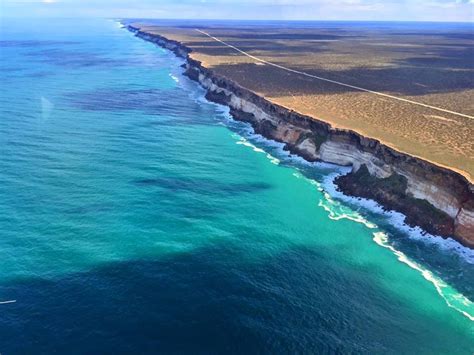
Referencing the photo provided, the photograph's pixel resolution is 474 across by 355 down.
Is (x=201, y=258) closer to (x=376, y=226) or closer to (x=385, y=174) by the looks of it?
(x=376, y=226)

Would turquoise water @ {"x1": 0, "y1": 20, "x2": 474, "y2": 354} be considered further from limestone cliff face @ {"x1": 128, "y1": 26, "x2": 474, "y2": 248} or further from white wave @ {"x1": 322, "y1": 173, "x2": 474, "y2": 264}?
limestone cliff face @ {"x1": 128, "y1": 26, "x2": 474, "y2": 248}

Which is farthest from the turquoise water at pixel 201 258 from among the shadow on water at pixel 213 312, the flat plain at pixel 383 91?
the flat plain at pixel 383 91

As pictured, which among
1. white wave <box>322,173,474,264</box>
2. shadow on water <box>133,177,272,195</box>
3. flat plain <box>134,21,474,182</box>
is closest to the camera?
white wave <box>322,173,474,264</box>

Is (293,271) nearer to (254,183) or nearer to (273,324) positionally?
(273,324)

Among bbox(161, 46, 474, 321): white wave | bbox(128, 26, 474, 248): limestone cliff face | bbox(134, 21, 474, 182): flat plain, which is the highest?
bbox(134, 21, 474, 182): flat plain

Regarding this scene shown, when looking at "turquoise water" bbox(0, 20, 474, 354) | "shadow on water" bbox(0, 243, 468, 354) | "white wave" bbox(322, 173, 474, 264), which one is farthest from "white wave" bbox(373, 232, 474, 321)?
"white wave" bbox(322, 173, 474, 264)

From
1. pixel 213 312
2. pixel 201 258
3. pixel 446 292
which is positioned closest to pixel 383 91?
pixel 446 292

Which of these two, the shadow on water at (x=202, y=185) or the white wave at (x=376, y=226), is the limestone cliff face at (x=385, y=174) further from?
the shadow on water at (x=202, y=185)
